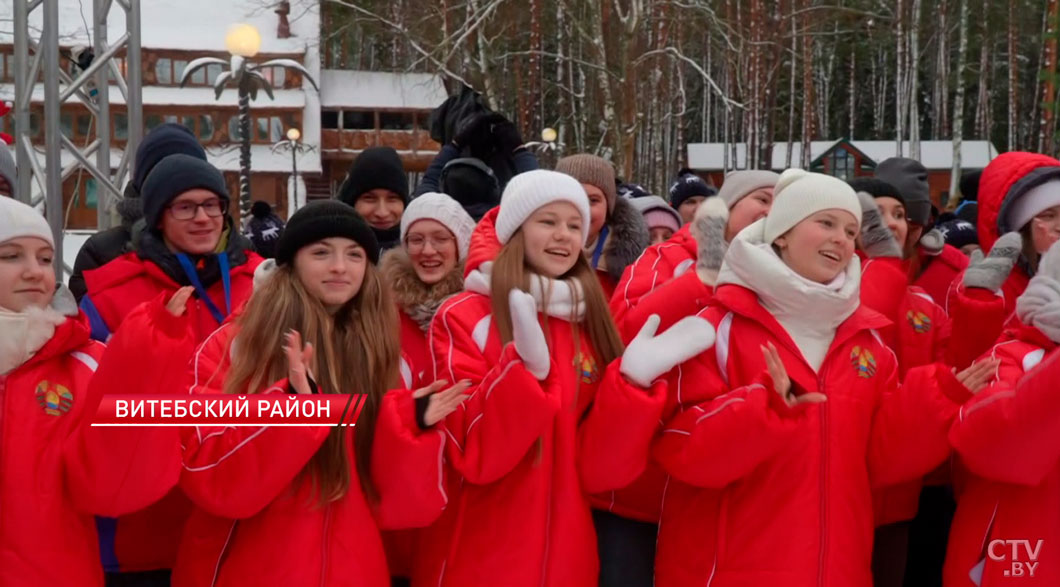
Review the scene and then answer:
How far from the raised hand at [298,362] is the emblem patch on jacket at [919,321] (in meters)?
2.31

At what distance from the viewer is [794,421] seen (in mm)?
3244

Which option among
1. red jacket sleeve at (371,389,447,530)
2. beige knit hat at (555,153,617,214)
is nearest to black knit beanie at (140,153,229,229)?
red jacket sleeve at (371,389,447,530)

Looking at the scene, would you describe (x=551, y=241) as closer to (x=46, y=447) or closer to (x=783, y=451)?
(x=783, y=451)

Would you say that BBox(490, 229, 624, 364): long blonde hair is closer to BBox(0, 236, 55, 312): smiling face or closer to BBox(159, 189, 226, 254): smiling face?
BBox(159, 189, 226, 254): smiling face

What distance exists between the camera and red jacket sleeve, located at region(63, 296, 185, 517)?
9.62 feet

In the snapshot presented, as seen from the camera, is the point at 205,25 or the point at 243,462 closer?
the point at 243,462

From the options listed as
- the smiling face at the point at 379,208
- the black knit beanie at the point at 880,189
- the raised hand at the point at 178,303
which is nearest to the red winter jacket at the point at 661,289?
the black knit beanie at the point at 880,189

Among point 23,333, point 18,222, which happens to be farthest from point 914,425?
point 18,222

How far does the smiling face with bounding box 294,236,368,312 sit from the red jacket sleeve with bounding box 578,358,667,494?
845mm

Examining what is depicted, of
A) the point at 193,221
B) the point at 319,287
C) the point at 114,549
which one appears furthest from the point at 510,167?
the point at 114,549

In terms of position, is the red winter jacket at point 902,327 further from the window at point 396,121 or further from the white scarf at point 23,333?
the window at point 396,121

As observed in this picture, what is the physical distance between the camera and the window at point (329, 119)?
4079 cm

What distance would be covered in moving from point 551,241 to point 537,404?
678mm

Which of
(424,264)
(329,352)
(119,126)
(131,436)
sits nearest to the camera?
(131,436)
